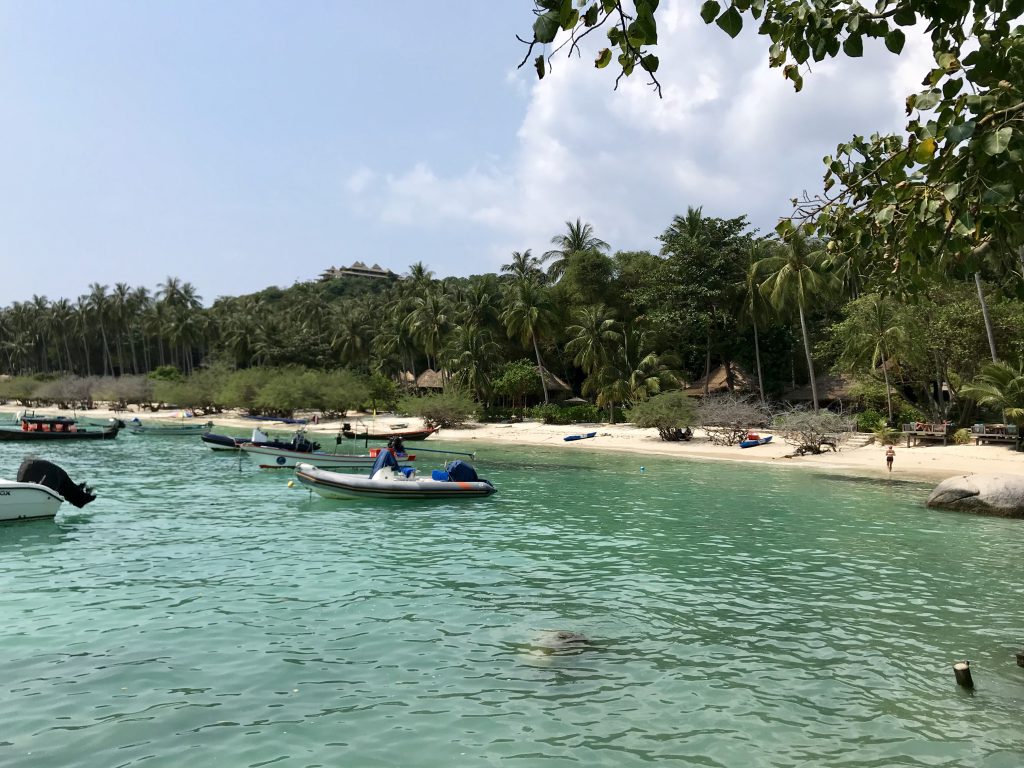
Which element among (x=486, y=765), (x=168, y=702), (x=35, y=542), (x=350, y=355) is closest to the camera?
(x=486, y=765)

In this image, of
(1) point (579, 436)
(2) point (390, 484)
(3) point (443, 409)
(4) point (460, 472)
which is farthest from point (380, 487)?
(3) point (443, 409)

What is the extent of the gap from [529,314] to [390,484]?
118 feet

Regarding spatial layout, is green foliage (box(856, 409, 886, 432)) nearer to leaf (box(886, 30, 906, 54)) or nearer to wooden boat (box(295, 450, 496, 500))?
wooden boat (box(295, 450, 496, 500))

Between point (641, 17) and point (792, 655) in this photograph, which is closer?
point (641, 17)

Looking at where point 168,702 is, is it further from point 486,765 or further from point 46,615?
point 46,615

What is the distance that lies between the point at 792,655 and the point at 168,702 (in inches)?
315

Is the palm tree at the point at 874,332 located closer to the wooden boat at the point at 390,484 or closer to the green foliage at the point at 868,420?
the green foliage at the point at 868,420

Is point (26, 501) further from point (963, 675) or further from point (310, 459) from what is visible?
point (963, 675)

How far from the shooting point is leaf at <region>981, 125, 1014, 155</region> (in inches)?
147

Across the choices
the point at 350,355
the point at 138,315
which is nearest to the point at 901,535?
the point at 350,355

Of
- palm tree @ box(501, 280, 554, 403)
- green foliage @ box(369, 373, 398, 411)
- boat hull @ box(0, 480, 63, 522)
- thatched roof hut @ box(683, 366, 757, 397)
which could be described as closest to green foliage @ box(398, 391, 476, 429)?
palm tree @ box(501, 280, 554, 403)

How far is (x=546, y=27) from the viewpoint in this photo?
3.47m

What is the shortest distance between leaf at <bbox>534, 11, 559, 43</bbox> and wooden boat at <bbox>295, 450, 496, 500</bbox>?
66.0 feet

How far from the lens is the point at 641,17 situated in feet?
12.0
